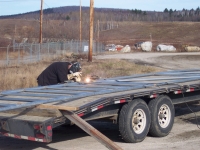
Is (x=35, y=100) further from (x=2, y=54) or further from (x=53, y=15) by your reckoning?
(x=53, y=15)

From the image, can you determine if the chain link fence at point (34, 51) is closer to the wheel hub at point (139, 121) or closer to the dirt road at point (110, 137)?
the dirt road at point (110, 137)

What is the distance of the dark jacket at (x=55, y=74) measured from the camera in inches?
473

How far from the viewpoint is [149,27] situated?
12450 cm

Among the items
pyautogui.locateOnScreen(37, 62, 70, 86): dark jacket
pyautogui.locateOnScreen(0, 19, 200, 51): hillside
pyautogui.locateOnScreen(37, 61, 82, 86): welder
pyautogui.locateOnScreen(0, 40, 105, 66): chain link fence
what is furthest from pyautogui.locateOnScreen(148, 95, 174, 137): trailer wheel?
pyautogui.locateOnScreen(0, 19, 200, 51): hillside

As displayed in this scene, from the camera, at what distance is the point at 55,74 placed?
12148mm

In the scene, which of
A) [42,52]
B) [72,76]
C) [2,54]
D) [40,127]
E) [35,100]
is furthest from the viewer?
[2,54]

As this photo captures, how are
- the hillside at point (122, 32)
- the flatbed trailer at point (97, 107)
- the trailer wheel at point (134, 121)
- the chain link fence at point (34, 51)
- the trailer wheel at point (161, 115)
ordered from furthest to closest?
the hillside at point (122, 32), the chain link fence at point (34, 51), the trailer wheel at point (161, 115), the trailer wheel at point (134, 121), the flatbed trailer at point (97, 107)

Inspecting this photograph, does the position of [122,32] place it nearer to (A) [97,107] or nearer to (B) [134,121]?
(B) [134,121]

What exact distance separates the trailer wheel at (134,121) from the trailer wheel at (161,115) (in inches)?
10.3

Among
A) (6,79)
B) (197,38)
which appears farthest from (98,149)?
(197,38)

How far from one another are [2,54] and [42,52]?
539 cm

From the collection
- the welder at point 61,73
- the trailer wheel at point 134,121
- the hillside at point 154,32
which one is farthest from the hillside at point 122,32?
the trailer wheel at point 134,121

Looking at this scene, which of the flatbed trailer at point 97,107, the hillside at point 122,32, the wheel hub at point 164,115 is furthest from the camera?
the hillside at point 122,32

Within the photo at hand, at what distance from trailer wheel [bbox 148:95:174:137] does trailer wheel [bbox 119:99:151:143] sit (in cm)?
26
